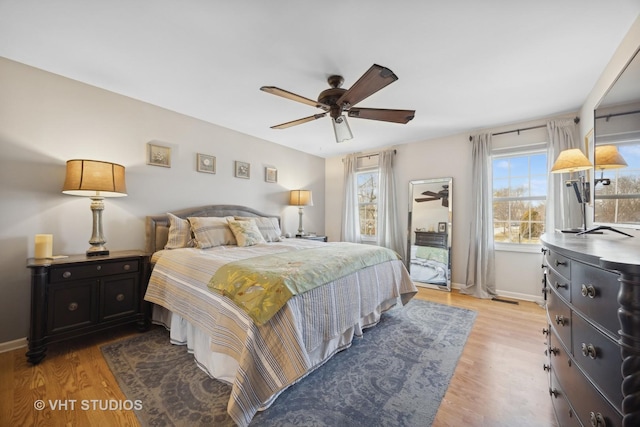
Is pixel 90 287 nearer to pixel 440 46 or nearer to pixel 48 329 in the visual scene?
pixel 48 329

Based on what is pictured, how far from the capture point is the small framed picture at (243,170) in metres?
4.09

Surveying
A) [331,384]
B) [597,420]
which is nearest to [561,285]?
[597,420]

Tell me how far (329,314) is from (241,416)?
83cm

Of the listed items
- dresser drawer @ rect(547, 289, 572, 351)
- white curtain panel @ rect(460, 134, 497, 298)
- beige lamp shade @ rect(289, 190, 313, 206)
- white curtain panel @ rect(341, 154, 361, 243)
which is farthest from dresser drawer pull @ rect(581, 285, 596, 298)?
white curtain panel @ rect(341, 154, 361, 243)

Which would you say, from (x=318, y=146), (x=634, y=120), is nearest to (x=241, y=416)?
(x=634, y=120)

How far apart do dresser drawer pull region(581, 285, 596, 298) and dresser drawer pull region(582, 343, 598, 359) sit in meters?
0.18

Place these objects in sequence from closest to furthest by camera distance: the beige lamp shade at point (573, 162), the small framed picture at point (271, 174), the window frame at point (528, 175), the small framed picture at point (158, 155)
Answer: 1. the beige lamp shade at point (573, 162)
2. the small framed picture at point (158, 155)
3. the window frame at point (528, 175)
4. the small framed picture at point (271, 174)

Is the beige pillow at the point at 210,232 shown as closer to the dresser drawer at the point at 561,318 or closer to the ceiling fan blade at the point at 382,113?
the ceiling fan blade at the point at 382,113

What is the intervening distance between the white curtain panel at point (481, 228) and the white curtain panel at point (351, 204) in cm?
210

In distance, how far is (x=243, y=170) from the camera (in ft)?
13.7

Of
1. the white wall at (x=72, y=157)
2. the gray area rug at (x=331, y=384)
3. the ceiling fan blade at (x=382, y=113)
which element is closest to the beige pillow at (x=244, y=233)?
the white wall at (x=72, y=157)

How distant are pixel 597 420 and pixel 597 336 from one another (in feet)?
0.93

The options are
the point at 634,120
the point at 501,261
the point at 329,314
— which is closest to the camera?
the point at 634,120

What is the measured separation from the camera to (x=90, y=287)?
2.27 metres
